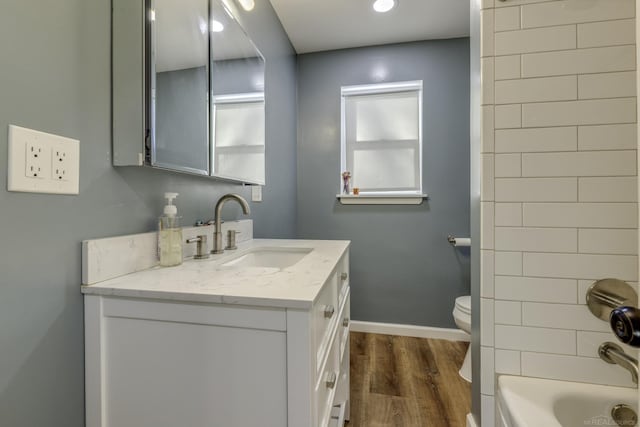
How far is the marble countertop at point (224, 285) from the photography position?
0.56 m

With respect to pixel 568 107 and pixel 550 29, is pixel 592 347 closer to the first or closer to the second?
pixel 568 107

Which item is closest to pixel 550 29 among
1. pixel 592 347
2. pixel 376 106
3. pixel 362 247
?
pixel 592 347

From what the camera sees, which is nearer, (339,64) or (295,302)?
(295,302)

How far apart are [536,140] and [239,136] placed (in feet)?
3.78

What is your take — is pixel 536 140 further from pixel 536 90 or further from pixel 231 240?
pixel 231 240

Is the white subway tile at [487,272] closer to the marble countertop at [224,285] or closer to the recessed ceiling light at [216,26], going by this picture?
the marble countertop at [224,285]

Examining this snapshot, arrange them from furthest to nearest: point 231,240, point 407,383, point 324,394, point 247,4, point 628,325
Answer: point 407,383 < point 247,4 < point 231,240 < point 324,394 < point 628,325

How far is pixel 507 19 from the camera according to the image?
0.89 m

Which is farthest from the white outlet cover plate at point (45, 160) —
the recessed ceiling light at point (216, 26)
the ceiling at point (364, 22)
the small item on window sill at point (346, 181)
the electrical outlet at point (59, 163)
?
the small item on window sill at point (346, 181)

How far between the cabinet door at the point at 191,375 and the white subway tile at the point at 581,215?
833mm

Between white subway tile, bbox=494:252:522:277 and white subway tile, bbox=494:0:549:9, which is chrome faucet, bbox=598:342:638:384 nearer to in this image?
white subway tile, bbox=494:252:522:277

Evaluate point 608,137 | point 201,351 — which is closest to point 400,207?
point 608,137

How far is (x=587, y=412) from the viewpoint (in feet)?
2.57

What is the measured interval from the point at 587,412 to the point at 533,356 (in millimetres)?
163
